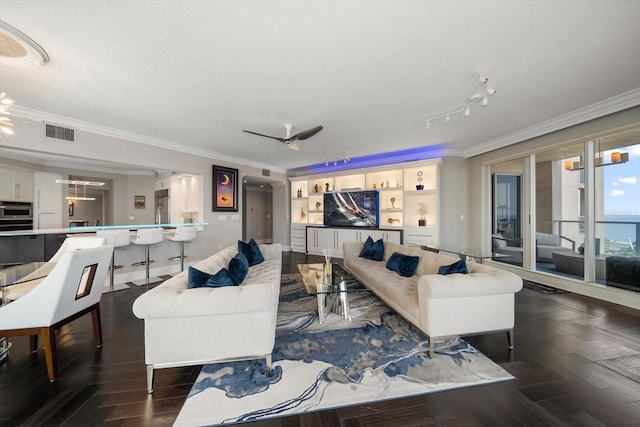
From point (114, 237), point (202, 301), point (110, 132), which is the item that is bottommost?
point (202, 301)

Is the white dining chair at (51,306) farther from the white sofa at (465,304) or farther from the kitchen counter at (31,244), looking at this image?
the white sofa at (465,304)

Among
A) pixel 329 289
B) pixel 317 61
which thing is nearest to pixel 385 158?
pixel 317 61

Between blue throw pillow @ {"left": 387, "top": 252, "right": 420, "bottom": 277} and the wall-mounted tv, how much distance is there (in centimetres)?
313

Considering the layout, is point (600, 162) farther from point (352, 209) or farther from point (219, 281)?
point (219, 281)

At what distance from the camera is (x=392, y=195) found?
265 inches

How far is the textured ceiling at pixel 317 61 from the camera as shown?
1788mm

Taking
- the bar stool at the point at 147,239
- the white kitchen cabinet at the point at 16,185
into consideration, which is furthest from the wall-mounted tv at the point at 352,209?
the white kitchen cabinet at the point at 16,185

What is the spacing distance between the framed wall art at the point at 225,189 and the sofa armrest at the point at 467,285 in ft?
17.0

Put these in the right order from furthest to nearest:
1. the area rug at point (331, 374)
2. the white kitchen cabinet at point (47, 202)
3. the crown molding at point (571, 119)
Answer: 1. the white kitchen cabinet at point (47, 202)
2. the crown molding at point (571, 119)
3. the area rug at point (331, 374)

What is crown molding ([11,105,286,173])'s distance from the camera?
343 cm

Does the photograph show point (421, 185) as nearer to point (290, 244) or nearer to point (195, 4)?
point (290, 244)

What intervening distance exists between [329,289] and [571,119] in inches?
175

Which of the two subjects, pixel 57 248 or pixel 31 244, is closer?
pixel 31 244

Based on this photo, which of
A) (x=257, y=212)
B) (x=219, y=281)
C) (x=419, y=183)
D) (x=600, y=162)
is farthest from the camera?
(x=257, y=212)
